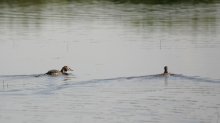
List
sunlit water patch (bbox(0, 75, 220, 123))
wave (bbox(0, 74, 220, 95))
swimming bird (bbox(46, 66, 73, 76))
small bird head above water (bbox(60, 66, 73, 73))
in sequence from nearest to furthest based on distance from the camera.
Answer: sunlit water patch (bbox(0, 75, 220, 123)) → wave (bbox(0, 74, 220, 95)) → swimming bird (bbox(46, 66, 73, 76)) → small bird head above water (bbox(60, 66, 73, 73))

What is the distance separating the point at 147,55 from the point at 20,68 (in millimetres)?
4826

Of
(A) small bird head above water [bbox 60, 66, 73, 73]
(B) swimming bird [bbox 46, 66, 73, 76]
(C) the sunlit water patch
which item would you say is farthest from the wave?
(A) small bird head above water [bbox 60, 66, 73, 73]

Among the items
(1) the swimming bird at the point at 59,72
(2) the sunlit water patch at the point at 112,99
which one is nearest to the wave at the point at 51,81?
(2) the sunlit water patch at the point at 112,99

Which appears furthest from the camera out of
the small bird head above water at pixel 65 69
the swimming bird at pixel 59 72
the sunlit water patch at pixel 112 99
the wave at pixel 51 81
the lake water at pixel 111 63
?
the small bird head above water at pixel 65 69

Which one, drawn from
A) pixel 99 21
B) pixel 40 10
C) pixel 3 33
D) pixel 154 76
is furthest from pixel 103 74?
pixel 40 10

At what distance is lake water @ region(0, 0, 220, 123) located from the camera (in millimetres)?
19500

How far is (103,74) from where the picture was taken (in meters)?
24.6

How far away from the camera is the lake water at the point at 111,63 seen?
64.0ft

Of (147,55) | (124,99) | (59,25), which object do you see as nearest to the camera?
(124,99)

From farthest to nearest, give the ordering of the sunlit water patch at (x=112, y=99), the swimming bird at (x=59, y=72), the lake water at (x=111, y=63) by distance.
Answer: the swimming bird at (x=59, y=72) < the lake water at (x=111, y=63) < the sunlit water patch at (x=112, y=99)

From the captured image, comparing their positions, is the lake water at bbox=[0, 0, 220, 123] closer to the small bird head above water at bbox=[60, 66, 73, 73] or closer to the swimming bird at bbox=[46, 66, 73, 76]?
the swimming bird at bbox=[46, 66, 73, 76]

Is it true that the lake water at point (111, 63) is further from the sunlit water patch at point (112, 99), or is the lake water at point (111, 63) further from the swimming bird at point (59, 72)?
the swimming bird at point (59, 72)

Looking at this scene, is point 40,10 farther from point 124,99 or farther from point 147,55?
point 124,99

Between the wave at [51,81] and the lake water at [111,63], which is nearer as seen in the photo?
the lake water at [111,63]
